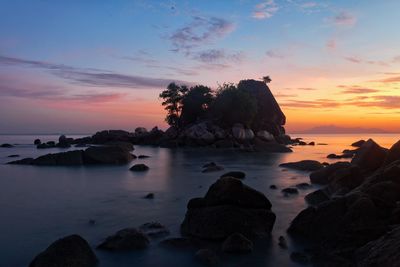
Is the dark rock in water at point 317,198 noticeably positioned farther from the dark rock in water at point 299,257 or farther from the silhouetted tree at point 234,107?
the silhouetted tree at point 234,107

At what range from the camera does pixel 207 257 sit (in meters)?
11.1

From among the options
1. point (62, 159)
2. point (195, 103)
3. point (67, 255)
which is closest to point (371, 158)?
point (67, 255)

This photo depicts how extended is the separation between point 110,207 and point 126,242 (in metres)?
6.87

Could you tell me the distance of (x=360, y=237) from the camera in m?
11.6

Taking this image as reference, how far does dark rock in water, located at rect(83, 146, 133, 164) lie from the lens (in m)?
42.2

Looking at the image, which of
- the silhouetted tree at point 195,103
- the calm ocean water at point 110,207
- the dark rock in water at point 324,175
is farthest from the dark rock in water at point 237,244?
the silhouetted tree at point 195,103

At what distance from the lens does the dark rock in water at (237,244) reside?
11773mm

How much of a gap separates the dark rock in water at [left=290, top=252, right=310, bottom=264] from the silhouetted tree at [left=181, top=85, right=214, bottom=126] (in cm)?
7983

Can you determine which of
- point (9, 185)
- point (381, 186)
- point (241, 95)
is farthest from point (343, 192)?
point (241, 95)

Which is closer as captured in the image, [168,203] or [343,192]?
[343,192]

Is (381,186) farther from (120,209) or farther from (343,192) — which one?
(120,209)

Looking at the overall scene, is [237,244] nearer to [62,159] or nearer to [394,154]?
[394,154]

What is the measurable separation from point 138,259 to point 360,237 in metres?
6.09

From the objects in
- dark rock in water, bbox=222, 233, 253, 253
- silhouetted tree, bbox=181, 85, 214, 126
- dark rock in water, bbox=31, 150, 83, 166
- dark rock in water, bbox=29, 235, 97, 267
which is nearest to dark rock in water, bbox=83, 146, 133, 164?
dark rock in water, bbox=31, 150, 83, 166
